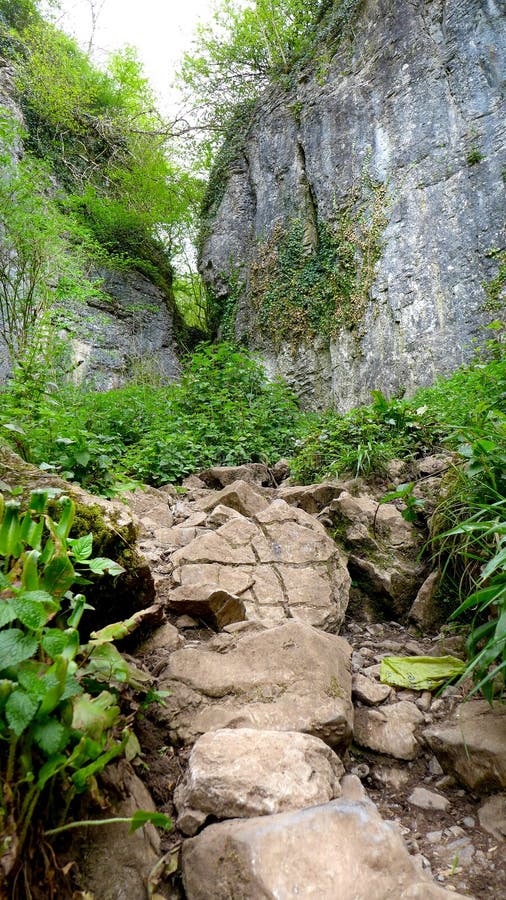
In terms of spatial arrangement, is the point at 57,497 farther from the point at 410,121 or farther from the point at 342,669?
the point at 410,121

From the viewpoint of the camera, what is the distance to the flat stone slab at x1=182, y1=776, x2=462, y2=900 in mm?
1071

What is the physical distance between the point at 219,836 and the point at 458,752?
927 mm

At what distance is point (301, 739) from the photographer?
1.55 meters

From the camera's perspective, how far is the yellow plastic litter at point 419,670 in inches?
82.3

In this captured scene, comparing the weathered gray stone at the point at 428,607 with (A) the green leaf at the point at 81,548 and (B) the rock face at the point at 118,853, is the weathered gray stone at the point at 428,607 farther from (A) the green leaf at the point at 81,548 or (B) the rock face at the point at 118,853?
(A) the green leaf at the point at 81,548

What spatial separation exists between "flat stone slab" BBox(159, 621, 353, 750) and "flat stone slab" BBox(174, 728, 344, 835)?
0.15 m

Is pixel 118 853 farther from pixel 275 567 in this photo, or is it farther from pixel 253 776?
pixel 275 567

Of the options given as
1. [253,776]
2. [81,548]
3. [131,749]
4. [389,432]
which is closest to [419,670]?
[253,776]

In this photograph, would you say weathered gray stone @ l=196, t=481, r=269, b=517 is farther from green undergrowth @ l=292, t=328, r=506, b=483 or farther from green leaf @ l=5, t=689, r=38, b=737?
green leaf @ l=5, t=689, r=38, b=737

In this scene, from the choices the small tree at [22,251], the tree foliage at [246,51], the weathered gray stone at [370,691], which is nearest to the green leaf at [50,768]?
the weathered gray stone at [370,691]

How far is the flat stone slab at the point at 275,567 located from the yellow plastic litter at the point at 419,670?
40 centimetres

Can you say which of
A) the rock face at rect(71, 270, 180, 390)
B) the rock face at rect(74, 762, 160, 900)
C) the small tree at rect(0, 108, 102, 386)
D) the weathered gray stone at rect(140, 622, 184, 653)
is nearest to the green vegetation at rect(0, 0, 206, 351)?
the rock face at rect(71, 270, 180, 390)

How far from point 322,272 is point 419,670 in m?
9.11

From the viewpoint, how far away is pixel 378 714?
76.2 inches
